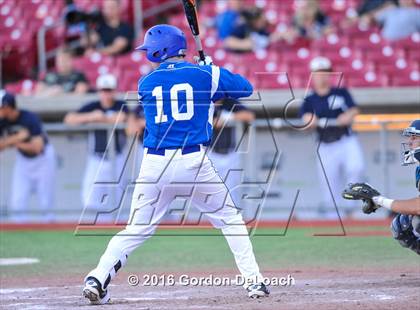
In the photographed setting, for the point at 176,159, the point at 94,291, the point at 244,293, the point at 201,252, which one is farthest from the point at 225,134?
the point at 94,291

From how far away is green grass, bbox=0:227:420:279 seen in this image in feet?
32.8

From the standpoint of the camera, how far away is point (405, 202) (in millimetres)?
7523

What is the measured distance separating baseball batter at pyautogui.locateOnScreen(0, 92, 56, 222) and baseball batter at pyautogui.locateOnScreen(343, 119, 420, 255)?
7.79m

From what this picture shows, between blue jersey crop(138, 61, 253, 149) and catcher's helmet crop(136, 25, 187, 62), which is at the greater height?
catcher's helmet crop(136, 25, 187, 62)

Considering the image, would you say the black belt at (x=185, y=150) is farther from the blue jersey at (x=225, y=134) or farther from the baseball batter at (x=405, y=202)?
the blue jersey at (x=225, y=134)

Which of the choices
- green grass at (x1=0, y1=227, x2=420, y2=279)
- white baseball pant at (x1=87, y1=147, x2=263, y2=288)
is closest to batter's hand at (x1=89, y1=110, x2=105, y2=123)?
green grass at (x1=0, y1=227, x2=420, y2=279)

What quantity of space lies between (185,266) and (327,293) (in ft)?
8.38

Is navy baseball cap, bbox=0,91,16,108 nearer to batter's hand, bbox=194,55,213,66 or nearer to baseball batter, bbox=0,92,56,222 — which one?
baseball batter, bbox=0,92,56,222

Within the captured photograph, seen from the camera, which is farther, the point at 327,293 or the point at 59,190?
the point at 59,190

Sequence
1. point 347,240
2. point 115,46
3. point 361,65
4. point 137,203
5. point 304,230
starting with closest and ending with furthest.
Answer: point 137,203 < point 347,240 < point 304,230 < point 361,65 < point 115,46

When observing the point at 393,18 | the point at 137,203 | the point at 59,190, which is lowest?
the point at 59,190

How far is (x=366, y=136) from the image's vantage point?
14.9m

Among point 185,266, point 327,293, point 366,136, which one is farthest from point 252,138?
point 327,293

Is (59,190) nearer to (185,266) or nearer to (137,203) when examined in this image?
(185,266)
